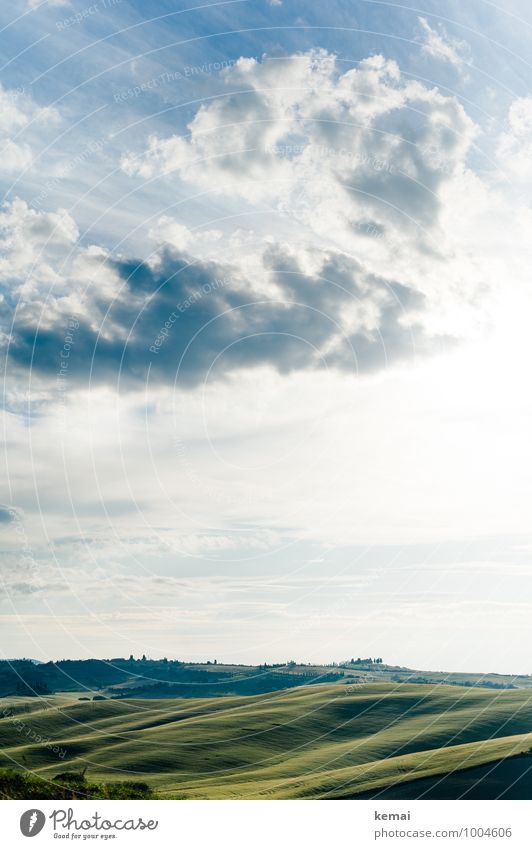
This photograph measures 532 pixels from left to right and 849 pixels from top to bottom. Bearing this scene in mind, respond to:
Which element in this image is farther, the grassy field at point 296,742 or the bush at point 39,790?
the grassy field at point 296,742

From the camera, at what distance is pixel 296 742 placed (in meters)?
120

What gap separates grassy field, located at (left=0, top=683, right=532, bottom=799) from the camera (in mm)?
76375

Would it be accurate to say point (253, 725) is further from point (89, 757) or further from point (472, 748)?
point (472, 748)

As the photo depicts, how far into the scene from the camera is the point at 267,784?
80750mm

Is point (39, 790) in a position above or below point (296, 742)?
above

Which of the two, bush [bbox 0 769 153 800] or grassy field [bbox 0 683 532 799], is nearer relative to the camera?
bush [bbox 0 769 153 800]

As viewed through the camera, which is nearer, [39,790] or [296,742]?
[39,790]

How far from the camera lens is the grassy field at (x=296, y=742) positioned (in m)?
76.4

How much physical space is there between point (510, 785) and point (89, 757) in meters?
64.2
